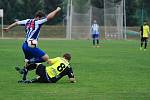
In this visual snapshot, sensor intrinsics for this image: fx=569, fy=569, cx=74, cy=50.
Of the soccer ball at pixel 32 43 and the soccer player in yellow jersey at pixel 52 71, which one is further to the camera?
the soccer ball at pixel 32 43

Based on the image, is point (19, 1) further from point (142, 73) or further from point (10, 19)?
point (142, 73)

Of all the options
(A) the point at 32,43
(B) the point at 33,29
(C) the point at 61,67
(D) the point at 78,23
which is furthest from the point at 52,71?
(D) the point at 78,23

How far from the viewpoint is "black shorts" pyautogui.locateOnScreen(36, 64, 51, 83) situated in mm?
14067

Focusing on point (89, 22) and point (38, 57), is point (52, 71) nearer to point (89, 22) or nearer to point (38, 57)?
point (38, 57)

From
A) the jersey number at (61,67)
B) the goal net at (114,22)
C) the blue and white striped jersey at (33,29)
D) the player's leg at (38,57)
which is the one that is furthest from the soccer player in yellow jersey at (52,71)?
the goal net at (114,22)

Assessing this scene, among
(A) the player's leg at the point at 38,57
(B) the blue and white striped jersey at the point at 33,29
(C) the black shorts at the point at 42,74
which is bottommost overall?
(C) the black shorts at the point at 42,74

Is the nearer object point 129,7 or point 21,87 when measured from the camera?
point 21,87

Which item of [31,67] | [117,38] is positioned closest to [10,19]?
[117,38]

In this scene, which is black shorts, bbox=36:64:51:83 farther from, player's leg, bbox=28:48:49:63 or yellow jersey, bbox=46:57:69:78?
player's leg, bbox=28:48:49:63

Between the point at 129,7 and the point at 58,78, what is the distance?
6785cm

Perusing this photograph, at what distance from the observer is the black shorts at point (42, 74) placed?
46.2 feet

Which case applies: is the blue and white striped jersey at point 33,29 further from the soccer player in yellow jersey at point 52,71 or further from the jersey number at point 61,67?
the jersey number at point 61,67

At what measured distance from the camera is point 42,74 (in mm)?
14180

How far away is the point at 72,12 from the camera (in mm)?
59156
